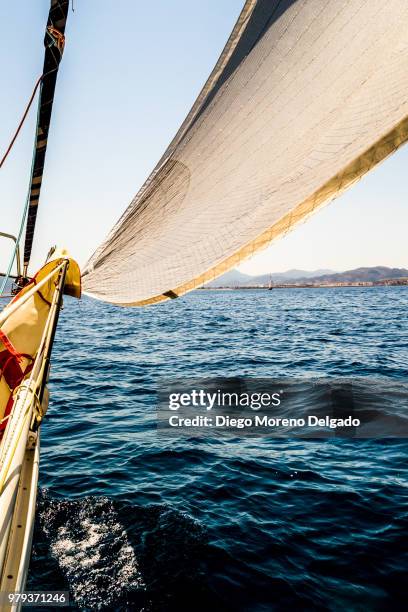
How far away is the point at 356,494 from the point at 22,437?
6.04 meters

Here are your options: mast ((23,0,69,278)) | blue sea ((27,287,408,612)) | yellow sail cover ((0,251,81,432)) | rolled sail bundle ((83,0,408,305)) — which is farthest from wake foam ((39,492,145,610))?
mast ((23,0,69,278))

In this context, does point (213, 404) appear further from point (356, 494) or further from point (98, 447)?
point (356, 494)

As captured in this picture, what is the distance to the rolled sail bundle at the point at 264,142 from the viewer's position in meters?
2.44

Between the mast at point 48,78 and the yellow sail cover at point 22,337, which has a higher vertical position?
the mast at point 48,78

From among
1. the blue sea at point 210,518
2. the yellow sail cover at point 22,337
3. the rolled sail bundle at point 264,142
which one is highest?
the rolled sail bundle at point 264,142

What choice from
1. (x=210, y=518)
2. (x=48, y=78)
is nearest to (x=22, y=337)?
(x=48, y=78)

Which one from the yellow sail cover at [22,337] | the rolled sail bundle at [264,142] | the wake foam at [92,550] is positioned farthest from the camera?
the wake foam at [92,550]

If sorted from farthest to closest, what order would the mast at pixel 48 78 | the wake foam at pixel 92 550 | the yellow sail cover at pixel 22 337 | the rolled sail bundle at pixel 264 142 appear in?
the wake foam at pixel 92 550 < the yellow sail cover at pixel 22 337 < the mast at pixel 48 78 < the rolled sail bundle at pixel 264 142

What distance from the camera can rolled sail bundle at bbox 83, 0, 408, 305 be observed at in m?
2.44

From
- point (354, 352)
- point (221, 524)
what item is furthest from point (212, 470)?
point (354, 352)

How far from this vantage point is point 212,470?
7762 millimetres

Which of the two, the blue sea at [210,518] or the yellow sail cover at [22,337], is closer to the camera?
the yellow sail cover at [22,337]

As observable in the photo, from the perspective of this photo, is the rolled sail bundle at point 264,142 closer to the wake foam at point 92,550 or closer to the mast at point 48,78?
the mast at point 48,78

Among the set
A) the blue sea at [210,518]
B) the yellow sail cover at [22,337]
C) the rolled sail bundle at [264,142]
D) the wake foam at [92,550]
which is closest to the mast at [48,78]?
the rolled sail bundle at [264,142]
